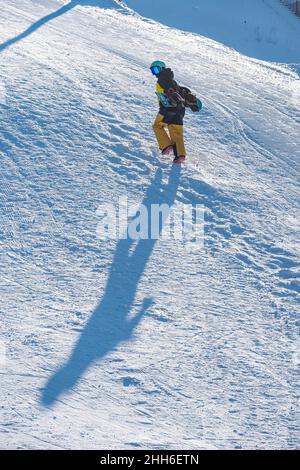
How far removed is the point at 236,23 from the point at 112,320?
44.0ft

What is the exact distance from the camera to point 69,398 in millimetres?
6750

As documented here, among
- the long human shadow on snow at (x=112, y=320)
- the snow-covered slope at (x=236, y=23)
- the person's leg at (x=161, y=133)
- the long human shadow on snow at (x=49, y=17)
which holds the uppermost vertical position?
the person's leg at (x=161, y=133)

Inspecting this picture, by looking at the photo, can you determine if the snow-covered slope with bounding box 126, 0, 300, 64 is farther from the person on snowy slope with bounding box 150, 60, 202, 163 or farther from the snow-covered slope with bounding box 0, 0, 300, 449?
the person on snowy slope with bounding box 150, 60, 202, 163

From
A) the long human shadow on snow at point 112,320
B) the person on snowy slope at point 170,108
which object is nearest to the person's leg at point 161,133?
the person on snowy slope at point 170,108

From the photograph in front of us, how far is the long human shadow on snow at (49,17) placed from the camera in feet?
44.8

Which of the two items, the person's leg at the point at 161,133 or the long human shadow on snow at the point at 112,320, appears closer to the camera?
the long human shadow on snow at the point at 112,320

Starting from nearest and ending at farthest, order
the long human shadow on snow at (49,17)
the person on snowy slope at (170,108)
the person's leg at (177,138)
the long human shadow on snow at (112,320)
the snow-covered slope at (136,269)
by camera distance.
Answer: the snow-covered slope at (136,269)
the long human shadow on snow at (112,320)
the person on snowy slope at (170,108)
the person's leg at (177,138)
the long human shadow on snow at (49,17)

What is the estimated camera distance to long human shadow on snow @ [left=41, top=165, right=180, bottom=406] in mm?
6965

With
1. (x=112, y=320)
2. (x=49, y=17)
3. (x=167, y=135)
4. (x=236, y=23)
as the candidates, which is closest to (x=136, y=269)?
(x=112, y=320)

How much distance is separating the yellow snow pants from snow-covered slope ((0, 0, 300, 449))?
10.1 inches

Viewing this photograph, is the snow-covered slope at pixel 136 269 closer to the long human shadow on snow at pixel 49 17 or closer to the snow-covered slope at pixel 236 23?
the long human shadow on snow at pixel 49 17

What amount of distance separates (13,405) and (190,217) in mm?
3742
